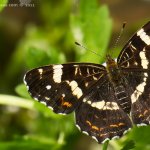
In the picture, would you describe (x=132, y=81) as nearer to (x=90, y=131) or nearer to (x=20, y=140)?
(x=90, y=131)

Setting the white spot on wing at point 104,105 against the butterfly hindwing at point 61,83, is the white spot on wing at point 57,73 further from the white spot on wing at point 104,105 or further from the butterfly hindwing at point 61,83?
the white spot on wing at point 104,105

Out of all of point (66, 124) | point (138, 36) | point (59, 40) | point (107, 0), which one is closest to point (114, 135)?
point (138, 36)

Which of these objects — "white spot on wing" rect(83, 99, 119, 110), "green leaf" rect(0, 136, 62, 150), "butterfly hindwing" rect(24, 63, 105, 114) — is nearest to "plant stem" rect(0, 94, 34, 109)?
"green leaf" rect(0, 136, 62, 150)

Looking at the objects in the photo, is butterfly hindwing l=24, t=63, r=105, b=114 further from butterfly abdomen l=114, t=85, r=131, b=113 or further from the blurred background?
the blurred background

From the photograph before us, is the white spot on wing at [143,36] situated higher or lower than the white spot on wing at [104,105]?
higher

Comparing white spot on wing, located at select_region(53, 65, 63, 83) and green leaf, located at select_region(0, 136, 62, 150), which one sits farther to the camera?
green leaf, located at select_region(0, 136, 62, 150)

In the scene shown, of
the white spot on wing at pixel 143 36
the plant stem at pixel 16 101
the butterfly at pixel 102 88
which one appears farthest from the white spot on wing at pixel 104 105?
the plant stem at pixel 16 101

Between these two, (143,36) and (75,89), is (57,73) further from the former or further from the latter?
(143,36)

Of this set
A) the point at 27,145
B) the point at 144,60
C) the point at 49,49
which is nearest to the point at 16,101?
the point at 27,145
